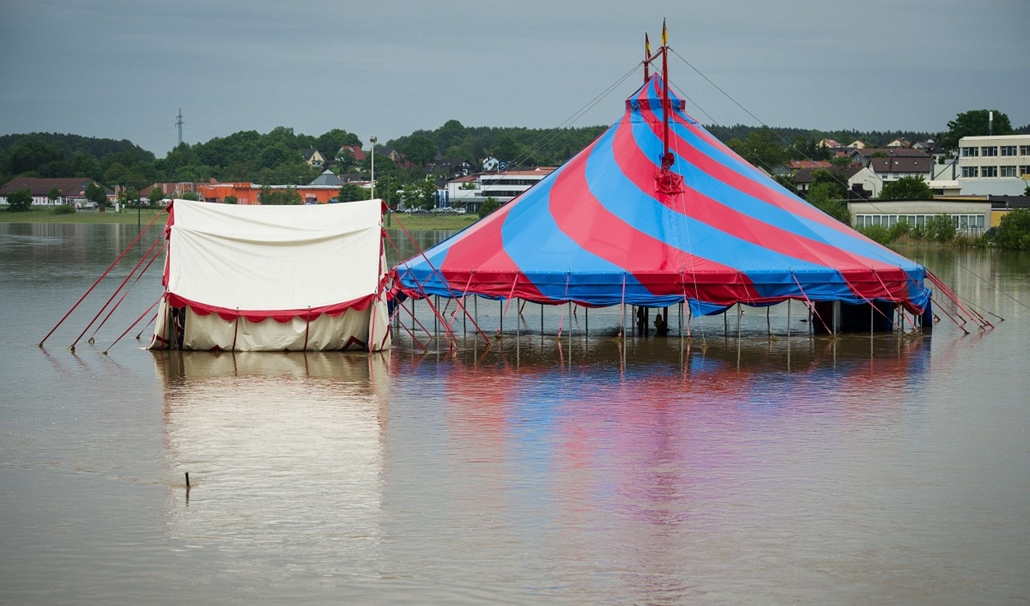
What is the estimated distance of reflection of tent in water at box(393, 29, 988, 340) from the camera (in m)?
18.5

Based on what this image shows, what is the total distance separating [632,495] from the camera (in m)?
10.1

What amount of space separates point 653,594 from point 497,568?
106cm

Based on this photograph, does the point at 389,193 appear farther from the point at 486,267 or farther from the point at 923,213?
the point at 486,267

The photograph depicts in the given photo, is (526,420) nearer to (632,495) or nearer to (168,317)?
(632,495)

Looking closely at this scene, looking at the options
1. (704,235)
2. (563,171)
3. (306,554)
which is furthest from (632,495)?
(563,171)

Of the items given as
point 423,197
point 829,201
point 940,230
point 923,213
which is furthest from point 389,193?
point 940,230

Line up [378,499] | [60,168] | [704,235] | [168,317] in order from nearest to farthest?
[378,499], [168,317], [704,235], [60,168]

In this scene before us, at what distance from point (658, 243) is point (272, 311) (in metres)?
5.81

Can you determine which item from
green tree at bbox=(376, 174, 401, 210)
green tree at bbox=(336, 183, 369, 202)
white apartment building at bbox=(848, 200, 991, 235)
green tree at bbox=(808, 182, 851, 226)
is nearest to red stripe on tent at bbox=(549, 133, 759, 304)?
green tree at bbox=(808, 182, 851, 226)

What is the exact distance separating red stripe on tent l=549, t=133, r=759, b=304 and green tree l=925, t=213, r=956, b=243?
3432 cm

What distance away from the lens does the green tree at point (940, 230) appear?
168 feet

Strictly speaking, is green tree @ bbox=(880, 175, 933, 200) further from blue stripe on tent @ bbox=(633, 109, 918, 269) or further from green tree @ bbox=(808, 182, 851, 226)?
blue stripe on tent @ bbox=(633, 109, 918, 269)

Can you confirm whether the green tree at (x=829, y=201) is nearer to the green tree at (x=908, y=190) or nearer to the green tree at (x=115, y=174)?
the green tree at (x=908, y=190)

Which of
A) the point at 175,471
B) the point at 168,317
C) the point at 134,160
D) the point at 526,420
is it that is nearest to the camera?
the point at 175,471
